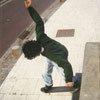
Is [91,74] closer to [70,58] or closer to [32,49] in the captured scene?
[32,49]

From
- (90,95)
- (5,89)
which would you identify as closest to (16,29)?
(5,89)

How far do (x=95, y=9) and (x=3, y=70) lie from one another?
6.20 meters

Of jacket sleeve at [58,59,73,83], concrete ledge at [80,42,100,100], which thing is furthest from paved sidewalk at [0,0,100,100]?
jacket sleeve at [58,59,73,83]

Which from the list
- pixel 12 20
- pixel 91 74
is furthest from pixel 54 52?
pixel 12 20

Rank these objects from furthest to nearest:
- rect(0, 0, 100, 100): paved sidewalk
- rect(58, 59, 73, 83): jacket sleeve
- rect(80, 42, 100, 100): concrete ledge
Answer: rect(0, 0, 100, 100): paved sidewalk, rect(58, 59, 73, 83): jacket sleeve, rect(80, 42, 100, 100): concrete ledge

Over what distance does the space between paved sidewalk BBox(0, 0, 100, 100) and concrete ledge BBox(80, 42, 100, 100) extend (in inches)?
44.2

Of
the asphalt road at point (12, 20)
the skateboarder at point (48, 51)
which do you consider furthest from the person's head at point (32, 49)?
the asphalt road at point (12, 20)

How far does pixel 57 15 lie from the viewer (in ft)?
42.4

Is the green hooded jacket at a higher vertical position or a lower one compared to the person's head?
lower

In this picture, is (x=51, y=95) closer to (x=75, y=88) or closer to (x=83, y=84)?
(x=75, y=88)

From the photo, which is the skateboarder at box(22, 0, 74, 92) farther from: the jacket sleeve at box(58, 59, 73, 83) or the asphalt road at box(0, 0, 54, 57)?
the asphalt road at box(0, 0, 54, 57)

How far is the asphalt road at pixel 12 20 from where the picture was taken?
11526 mm

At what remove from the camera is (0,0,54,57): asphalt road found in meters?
11.5

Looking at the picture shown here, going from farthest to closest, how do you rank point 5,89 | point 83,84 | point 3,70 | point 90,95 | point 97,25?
1. point 97,25
2. point 3,70
3. point 5,89
4. point 83,84
5. point 90,95
